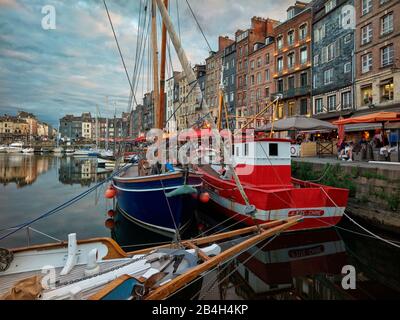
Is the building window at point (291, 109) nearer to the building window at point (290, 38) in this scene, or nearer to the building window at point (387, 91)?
the building window at point (290, 38)

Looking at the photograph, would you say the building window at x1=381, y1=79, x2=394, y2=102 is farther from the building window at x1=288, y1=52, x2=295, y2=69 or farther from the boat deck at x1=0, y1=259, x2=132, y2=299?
the boat deck at x1=0, y1=259, x2=132, y2=299

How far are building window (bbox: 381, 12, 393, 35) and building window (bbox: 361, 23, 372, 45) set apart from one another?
1344 mm

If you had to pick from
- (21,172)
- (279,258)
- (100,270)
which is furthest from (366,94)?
(21,172)

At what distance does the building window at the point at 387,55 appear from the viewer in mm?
21875

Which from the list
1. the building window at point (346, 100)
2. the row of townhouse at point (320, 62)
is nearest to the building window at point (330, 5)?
the row of townhouse at point (320, 62)

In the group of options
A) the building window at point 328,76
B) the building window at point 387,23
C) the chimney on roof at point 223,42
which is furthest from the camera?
the chimney on roof at point 223,42

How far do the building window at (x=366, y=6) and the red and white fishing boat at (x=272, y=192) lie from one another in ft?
71.7

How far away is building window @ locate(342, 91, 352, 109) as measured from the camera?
26.4 m

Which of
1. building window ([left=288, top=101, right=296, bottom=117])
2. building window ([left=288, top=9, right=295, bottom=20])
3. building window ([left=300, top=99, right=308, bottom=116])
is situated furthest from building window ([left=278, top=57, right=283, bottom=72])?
building window ([left=300, top=99, right=308, bottom=116])

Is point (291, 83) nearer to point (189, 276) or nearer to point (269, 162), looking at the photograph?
point (269, 162)

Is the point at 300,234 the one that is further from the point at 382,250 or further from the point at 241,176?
the point at 241,176

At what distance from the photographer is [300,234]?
9445mm

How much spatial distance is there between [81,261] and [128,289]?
5.99 ft
